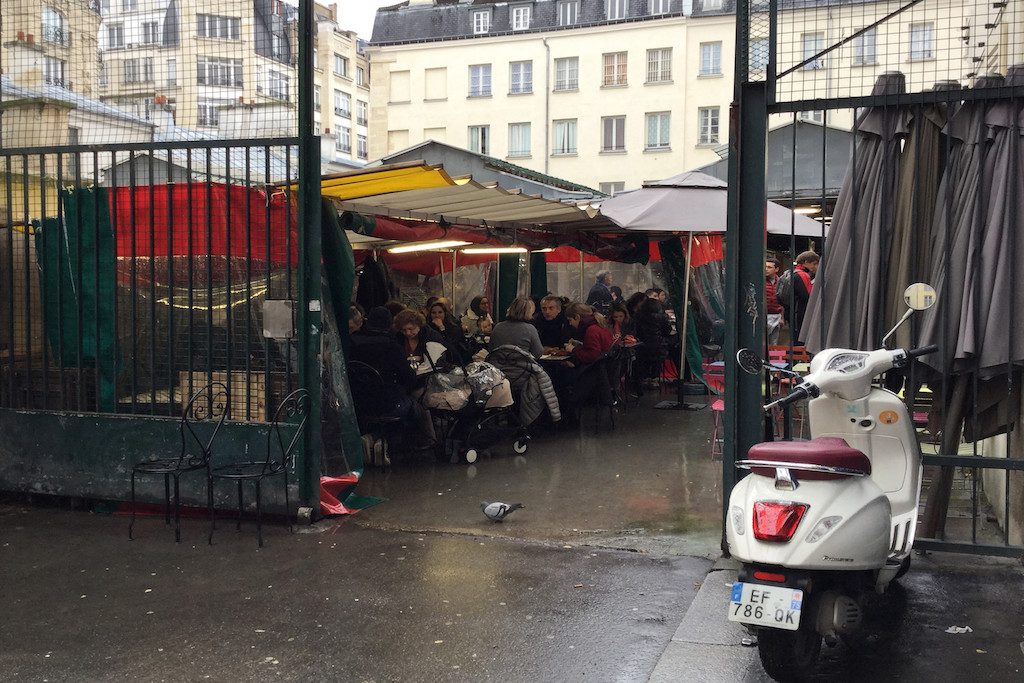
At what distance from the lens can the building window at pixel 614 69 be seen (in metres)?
44.7

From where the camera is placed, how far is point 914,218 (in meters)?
4.99

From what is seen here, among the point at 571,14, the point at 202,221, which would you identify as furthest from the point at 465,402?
the point at 571,14

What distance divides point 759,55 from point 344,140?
53.6 meters

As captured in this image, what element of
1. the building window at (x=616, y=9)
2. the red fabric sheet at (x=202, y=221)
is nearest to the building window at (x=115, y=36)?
the red fabric sheet at (x=202, y=221)

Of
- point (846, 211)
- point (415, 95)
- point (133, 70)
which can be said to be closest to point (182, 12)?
point (133, 70)

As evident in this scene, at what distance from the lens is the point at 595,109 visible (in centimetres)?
4491

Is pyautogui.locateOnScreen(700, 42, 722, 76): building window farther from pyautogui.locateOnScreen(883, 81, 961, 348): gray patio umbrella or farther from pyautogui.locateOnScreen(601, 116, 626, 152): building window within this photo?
pyautogui.locateOnScreen(883, 81, 961, 348): gray patio umbrella

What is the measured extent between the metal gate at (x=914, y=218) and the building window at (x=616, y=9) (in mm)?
43421

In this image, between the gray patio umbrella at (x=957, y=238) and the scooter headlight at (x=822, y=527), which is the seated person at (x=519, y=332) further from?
the scooter headlight at (x=822, y=527)

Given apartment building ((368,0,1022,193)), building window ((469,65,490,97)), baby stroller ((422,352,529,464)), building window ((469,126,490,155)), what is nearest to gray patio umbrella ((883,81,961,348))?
baby stroller ((422,352,529,464))

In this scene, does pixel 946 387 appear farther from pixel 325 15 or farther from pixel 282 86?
pixel 325 15

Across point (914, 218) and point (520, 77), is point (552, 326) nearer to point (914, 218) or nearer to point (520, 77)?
point (914, 218)

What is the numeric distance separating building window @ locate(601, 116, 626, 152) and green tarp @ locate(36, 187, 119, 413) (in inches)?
1529

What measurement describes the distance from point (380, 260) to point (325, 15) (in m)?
43.8
